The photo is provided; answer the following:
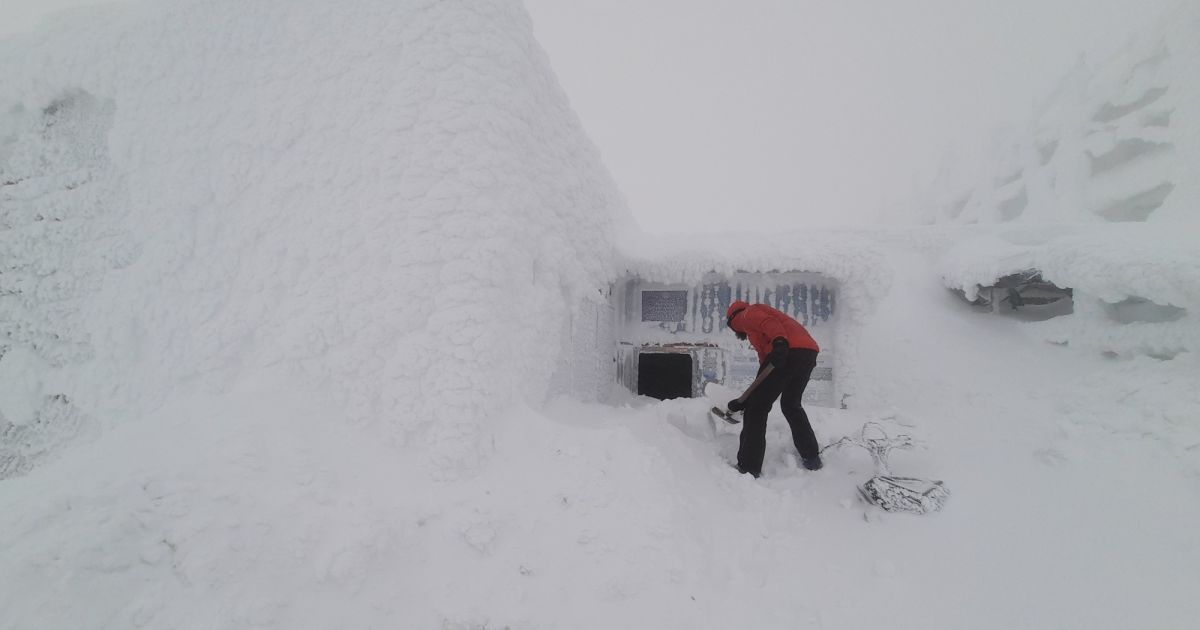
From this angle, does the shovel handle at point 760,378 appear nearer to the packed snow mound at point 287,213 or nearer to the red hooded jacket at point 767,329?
the red hooded jacket at point 767,329

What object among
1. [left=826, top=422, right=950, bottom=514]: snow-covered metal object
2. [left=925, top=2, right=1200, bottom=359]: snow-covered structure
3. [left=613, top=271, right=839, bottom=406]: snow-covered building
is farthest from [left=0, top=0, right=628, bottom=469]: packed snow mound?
[left=925, top=2, right=1200, bottom=359]: snow-covered structure

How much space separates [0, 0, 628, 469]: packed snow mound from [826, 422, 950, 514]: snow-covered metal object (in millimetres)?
2626

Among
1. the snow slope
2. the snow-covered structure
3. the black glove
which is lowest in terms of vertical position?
the snow slope

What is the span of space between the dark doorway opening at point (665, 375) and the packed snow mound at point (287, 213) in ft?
9.52

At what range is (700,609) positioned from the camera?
2.46m

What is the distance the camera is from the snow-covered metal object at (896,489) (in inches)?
133

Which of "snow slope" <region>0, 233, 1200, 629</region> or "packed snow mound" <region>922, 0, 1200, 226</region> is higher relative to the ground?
"packed snow mound" <region>922, 0, 1200, 226</region>

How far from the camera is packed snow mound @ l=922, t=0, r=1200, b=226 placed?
818cm

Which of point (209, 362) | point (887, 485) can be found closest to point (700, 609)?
point (887, 485)

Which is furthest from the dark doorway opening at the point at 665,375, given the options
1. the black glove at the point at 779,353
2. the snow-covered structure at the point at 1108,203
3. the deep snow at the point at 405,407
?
the snow-covered structure at the point at 1108,203

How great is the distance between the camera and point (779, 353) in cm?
389

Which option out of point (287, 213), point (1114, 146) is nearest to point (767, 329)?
Answer: point (287, 213)

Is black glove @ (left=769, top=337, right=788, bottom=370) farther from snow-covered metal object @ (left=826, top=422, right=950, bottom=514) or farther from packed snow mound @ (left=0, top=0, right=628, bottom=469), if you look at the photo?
packed snow mound @ (left=0, top=0, right=628, bottom=469)

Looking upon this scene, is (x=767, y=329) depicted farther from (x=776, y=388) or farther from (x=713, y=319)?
(x=713, y=319)
